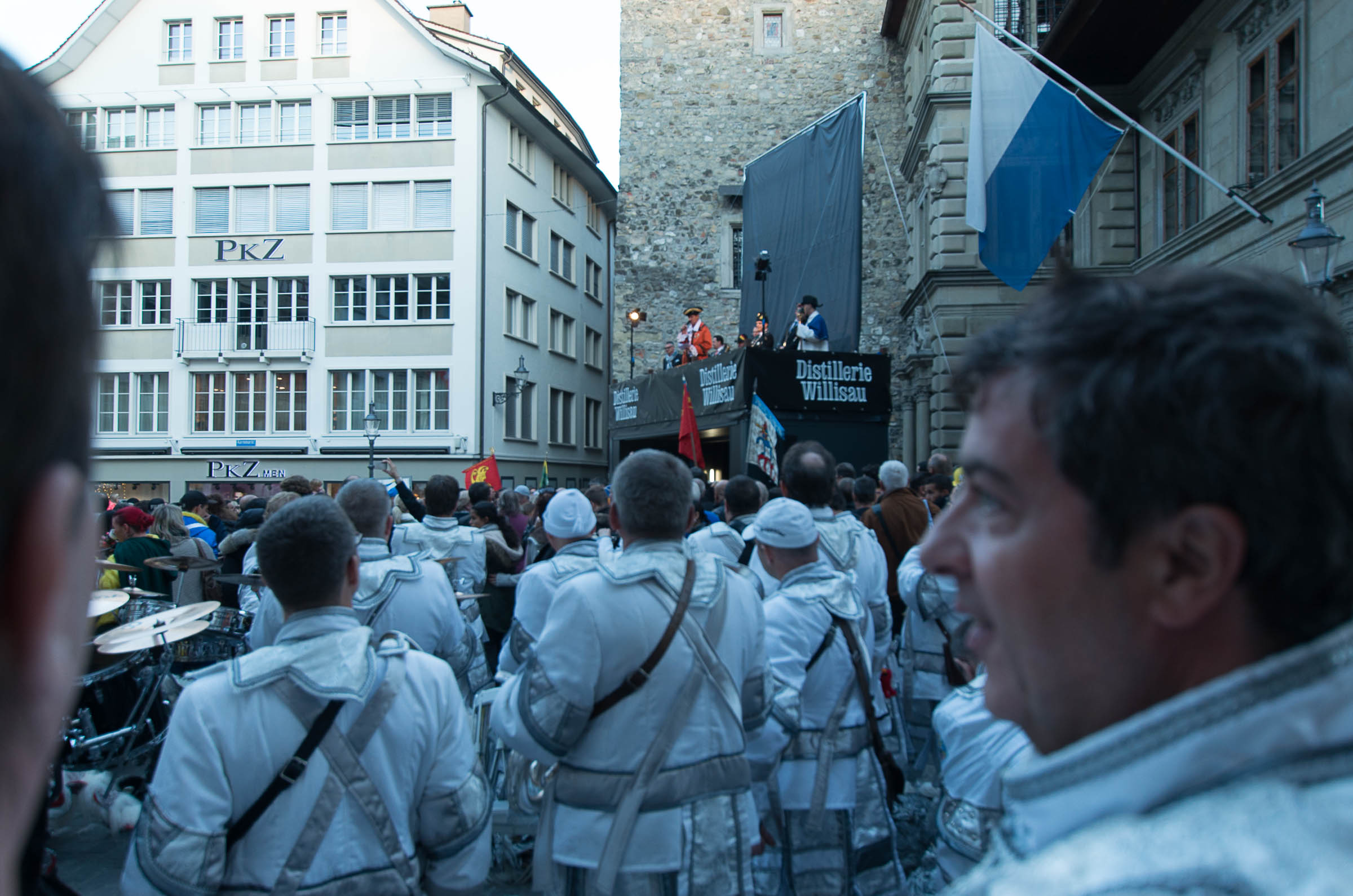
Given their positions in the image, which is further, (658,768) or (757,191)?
(757,191)

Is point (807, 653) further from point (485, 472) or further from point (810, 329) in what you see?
point (810, 329)

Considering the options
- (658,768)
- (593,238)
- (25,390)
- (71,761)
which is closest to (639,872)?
(658,768)

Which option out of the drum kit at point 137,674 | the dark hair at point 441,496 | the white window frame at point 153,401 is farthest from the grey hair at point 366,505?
the white window frame at point 153,401

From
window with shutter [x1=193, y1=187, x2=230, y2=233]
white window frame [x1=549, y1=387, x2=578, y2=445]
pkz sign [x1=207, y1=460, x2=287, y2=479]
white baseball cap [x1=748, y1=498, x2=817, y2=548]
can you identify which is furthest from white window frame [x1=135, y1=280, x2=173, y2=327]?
white baseball cap [x1=748, y1=498, x2=817, y2=548]

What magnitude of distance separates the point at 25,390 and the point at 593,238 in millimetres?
37854

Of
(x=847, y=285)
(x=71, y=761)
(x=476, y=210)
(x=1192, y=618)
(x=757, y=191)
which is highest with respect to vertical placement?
(x=476, y=210)

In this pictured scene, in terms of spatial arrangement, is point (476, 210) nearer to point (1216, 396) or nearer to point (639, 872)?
point (639, 872)

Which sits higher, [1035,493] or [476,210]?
[476,210]

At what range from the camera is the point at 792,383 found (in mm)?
13352

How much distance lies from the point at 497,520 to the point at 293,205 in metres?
24.0

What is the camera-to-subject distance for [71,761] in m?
5.70

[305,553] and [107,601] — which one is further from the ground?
[305,553]

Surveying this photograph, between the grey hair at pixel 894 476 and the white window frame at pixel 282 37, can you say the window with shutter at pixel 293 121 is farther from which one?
the grey hair at pixel 894 476

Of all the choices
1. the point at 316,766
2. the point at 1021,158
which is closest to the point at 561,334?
the point at 1021,158
